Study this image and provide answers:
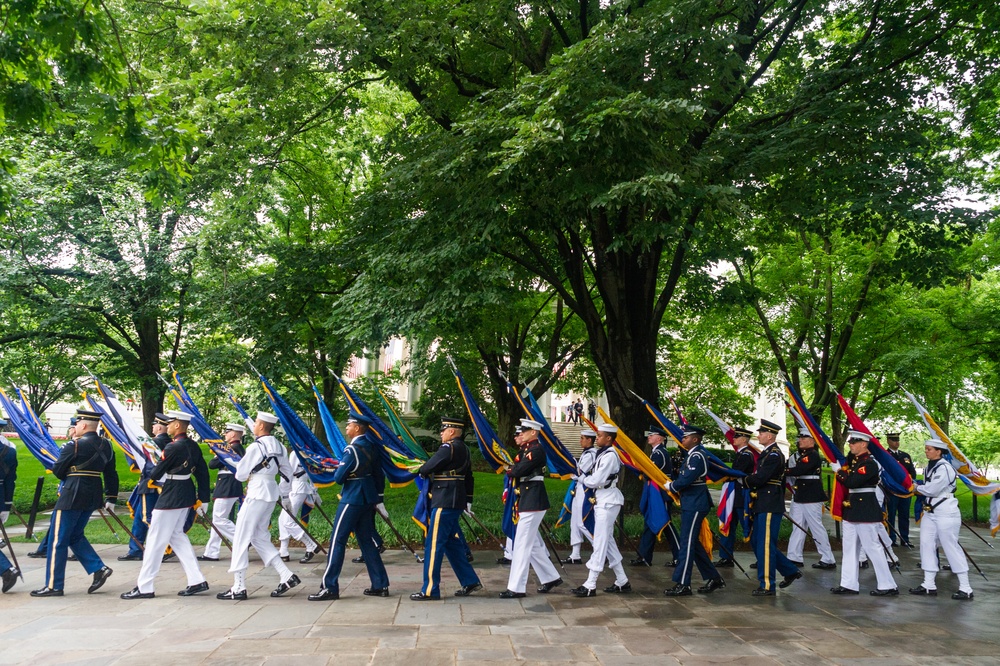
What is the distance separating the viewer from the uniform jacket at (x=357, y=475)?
8945mm

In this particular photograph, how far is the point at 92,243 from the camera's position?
713 inches

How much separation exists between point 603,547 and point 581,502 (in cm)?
232

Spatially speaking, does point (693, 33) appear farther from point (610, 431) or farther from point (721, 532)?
point (721, 532)

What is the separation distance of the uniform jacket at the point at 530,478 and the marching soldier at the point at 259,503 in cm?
283

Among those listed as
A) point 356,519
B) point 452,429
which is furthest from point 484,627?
point 452,429

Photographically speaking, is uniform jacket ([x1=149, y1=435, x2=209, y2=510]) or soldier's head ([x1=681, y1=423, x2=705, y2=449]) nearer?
uniform jacket ([x1=149, y1=435, x2=209, y2=510])

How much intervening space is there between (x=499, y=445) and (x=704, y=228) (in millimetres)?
4822

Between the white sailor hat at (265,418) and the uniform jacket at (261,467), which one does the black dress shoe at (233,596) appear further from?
the white sailor hat at (265,418)

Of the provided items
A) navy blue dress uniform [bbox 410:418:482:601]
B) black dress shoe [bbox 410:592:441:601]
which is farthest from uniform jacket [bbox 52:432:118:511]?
black dress shoe [bbox 410:592:441:601]

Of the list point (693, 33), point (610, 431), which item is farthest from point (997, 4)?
point (610, 431)

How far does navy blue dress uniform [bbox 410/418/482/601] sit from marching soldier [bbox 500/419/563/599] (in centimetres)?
54

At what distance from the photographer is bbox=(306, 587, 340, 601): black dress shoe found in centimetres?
878

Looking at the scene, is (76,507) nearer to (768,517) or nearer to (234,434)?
(234,434)

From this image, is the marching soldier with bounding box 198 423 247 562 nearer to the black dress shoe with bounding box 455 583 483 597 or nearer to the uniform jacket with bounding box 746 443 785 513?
the black dress shoe with bounding box 455 583 483 597
